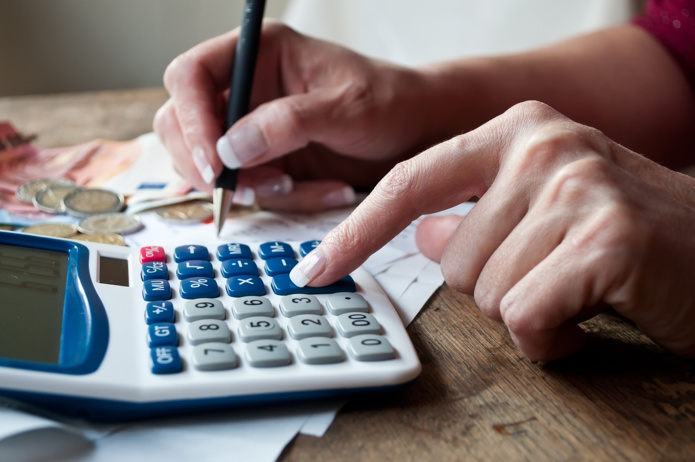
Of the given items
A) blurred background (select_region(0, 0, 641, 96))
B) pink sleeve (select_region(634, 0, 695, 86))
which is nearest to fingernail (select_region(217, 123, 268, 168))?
pink sleeve (select_region(634, 0, 695, 86))

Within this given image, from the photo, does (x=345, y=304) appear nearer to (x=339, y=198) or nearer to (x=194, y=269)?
(x=194, y=269)

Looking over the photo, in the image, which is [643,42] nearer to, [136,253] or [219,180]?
[219,180]

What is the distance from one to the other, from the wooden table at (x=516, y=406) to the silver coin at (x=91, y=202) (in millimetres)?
351

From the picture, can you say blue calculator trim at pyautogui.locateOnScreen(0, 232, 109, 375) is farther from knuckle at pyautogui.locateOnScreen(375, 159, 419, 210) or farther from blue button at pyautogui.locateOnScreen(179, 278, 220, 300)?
knuckle at pyautogui.locateOnScreen(375, 159, 419, 210)

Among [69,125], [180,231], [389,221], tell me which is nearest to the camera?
[389,221]

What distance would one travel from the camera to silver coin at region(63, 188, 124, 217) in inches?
24.0

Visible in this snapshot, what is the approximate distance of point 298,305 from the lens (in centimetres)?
40

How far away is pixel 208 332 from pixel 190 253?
0.38 ft

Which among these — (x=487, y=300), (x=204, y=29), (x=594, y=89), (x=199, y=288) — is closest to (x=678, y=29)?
(x=594, y=89)

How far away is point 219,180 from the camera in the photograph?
0.61 m

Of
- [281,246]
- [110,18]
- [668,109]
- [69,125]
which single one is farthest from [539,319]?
[110,18]

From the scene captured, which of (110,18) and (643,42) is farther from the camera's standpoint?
(110,18)

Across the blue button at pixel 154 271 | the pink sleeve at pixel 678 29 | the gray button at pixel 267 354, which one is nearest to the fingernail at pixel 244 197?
the blue button at pixel 154 271

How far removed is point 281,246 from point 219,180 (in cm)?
16
